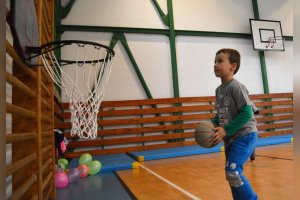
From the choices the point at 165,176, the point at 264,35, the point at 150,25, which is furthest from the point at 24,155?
the point at 264,35

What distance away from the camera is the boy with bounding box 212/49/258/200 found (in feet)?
7.59

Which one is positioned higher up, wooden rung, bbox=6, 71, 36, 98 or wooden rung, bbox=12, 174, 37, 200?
wooden rung, bbox=6, 71, 36, 98

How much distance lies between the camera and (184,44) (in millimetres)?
7855

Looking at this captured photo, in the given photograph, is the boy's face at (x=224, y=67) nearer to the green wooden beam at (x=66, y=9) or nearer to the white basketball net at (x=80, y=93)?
the white basketball net at (x=80, y=93)

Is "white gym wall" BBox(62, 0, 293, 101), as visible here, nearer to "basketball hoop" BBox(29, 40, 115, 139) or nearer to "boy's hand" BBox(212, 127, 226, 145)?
"basketball hoop" BBox(29, 40, 115, 139)

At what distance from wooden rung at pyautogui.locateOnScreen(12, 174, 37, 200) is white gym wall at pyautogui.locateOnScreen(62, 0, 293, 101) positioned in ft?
17.0

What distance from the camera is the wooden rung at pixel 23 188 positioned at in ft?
4.61

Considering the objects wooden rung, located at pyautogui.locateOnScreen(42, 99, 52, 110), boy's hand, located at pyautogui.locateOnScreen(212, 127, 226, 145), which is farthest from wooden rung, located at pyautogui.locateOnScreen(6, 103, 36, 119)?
boy's hand, located at pyautogui.locateOnScreen(212, 127, 226, 145)

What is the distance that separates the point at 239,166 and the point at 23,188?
5.65 ft

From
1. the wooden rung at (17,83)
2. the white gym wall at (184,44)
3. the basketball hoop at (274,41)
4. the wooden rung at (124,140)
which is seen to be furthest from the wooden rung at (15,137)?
the basketball hoop at (274,41)

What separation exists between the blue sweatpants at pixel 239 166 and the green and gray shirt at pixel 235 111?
7cm

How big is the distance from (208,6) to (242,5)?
48.3 inches

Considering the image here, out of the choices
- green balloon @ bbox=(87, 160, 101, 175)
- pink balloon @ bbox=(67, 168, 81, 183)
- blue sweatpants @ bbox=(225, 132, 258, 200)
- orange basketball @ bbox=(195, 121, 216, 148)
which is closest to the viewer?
blue sweatpants @ bbox=(225, 132, 258, 200)

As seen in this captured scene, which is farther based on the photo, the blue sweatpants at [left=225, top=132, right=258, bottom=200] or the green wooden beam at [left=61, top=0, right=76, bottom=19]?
the green wooden beam at [left=61, top=0, right=76, bottom=19]
